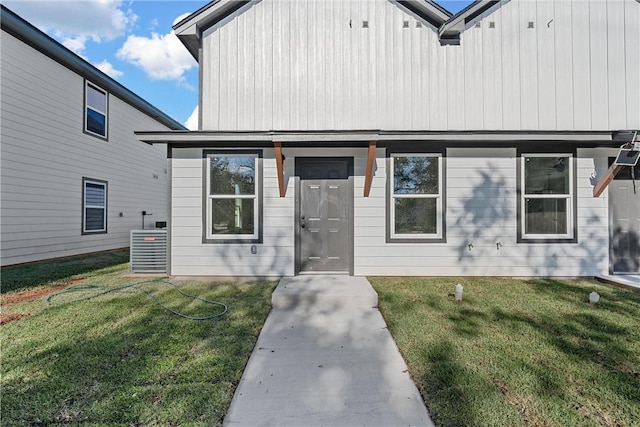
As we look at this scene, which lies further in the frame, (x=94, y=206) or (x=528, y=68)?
(x=94, y=206)

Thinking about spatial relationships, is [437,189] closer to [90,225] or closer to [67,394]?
[67,394]

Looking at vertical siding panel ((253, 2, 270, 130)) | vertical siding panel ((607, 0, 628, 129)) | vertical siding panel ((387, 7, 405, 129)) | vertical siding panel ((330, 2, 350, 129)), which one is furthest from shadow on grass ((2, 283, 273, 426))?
vertical siding panel ((607, 0, 628, 129))

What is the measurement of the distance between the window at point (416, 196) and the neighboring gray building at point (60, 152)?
26.4 ft

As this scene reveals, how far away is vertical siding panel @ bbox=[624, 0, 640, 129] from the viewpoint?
17.7 ft

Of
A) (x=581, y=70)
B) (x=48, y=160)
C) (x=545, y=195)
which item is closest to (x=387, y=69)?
(x=581, y=70)

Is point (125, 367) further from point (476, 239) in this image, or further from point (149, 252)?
point (476, 239)

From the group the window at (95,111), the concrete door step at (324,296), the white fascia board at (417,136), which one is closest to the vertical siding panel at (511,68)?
the white fascia board at (417,136)

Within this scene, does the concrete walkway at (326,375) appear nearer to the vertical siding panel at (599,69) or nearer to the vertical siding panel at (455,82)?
the vertical siding panel at (455,82)

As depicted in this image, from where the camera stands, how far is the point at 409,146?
5.28 metres

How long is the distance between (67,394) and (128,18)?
30.0ft

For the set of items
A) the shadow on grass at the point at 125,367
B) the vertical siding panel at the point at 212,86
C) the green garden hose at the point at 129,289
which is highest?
the vertical siding panel at the point at 212,86

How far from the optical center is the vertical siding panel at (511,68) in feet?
17.7

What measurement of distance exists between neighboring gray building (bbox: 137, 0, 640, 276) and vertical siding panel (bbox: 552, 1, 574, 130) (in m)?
0.03

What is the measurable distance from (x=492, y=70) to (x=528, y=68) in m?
0.67
